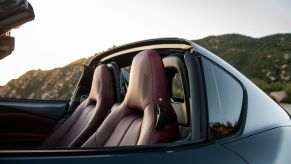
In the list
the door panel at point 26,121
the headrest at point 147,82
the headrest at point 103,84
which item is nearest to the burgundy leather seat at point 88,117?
the headrest at point 103,84

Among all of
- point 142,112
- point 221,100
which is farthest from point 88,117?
point 221,100

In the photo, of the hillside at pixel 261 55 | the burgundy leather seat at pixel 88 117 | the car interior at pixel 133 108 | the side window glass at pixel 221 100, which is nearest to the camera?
the side window glass at pixel 221 100

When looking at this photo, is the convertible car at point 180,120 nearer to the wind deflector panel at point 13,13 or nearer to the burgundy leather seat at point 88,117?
the burgundy leather seat at point 88,117

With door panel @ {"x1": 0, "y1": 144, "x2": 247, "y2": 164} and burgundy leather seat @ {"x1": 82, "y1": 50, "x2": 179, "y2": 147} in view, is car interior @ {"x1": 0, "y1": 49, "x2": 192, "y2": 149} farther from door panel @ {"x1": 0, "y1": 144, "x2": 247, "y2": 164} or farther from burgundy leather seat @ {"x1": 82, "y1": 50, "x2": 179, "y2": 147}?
door panel @ {"x1": 0, "y1": 144, "x2": 247, "y2": 164}

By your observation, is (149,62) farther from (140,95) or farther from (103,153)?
(103,153)

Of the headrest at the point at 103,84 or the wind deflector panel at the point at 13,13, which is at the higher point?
the wind deflector panel at the point at 13,13

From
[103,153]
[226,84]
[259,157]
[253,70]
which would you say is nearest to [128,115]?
[226,84]

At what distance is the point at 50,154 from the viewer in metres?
1.55

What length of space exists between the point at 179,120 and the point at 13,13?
1177 mm

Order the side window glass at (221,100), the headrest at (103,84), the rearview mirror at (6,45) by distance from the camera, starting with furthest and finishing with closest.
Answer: the headrest at (103,84)
the side window glass at (221,100)
the rearview mirror at (6,45)

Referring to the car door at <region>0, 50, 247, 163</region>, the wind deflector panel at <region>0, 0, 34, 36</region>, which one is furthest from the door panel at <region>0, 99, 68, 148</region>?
the car door at <region>0, 50, 247, 163</region>

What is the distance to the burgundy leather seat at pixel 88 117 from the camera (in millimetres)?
3358

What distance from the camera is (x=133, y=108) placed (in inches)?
111

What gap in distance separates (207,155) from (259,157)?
389mm
